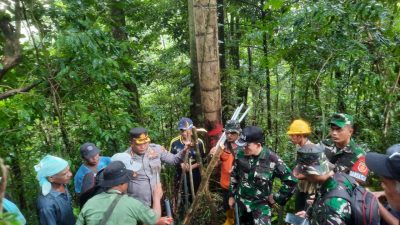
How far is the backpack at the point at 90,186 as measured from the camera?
3740 millimetres

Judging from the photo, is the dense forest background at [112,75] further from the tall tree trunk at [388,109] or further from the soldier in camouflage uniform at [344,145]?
the soldier in camouflage uniform at [344,145]

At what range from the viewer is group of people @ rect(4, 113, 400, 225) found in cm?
261

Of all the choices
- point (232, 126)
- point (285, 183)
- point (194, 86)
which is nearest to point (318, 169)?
point (285, 183)

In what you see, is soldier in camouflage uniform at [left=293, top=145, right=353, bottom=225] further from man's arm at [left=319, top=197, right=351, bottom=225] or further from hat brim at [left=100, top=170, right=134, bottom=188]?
hat brim at [left=100, top=170, right=134, bottom=188]

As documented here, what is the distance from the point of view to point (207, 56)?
473cm

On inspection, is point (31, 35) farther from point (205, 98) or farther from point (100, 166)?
point (205, 98)

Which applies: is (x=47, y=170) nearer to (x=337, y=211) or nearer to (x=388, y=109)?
(x=337, y=211)

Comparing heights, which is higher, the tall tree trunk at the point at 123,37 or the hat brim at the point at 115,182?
the tall tree trunk at the point at 123,37

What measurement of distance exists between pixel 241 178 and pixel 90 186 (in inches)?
75.3

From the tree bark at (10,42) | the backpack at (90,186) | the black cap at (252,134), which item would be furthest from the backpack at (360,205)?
the tree bark at (10,42)

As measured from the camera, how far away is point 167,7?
7188mm

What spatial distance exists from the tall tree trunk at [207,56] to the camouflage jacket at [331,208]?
101 inches

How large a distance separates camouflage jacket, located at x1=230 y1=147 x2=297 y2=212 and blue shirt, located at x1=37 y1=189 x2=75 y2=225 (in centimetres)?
214

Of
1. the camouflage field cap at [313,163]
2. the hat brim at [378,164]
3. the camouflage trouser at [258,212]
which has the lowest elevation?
the camouflage trouser at [258,212]
